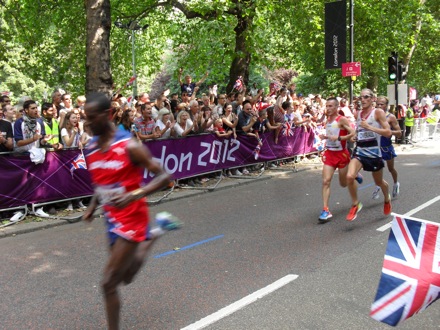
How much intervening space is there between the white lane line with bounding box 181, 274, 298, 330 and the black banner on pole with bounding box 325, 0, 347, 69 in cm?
1279

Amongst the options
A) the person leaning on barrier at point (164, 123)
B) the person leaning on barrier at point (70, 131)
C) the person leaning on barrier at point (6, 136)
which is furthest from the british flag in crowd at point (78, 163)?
the person leaning on barrier at point (164, 123)

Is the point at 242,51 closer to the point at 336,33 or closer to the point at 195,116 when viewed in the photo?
the point at 336,33

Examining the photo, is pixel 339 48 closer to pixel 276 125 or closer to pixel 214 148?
pixel 276 125

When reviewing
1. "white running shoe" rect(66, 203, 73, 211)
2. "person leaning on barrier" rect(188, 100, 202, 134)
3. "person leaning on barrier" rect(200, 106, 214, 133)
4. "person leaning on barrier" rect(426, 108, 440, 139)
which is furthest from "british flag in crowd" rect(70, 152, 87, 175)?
"person leaning on barrier" rect(426, 108, 440, 139)

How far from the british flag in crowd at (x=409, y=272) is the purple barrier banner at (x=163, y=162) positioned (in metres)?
→ 6.39

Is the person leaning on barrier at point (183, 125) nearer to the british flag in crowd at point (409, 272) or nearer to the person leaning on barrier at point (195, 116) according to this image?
the person leaning on barrier at point (195, 116)

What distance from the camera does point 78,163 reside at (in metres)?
8.62

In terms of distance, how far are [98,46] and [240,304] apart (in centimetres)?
777

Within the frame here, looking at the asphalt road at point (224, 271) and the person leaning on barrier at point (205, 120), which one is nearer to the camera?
the asphalt road at point (224, 271)

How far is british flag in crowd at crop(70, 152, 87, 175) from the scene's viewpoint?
857cm

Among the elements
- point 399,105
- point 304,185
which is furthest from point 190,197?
point 399,105

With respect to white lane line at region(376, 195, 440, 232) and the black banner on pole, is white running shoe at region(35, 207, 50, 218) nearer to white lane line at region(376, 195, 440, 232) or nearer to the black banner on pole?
white lane line at region(376, 195, 440, 232)

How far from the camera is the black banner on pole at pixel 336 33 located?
16016 millimetres

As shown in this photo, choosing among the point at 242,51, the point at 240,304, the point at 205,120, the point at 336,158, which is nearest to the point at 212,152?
the point at 205,120
